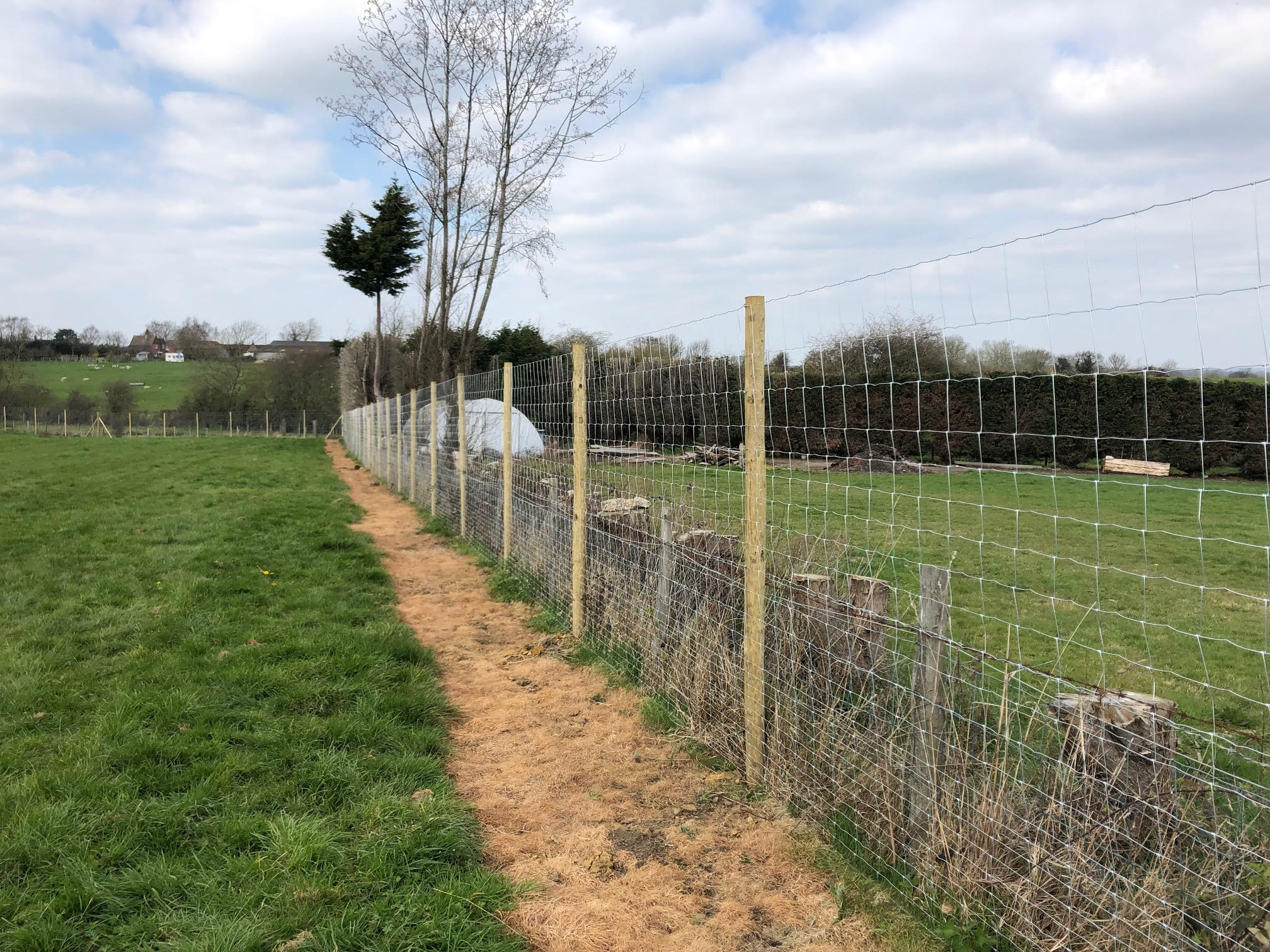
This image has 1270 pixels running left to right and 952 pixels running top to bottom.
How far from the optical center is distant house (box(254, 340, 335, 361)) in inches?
2304

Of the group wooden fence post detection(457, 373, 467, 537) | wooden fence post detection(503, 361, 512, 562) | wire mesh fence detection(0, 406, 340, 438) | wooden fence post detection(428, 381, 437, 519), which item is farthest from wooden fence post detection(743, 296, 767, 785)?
wire mesh fence detection(0, 406, 340, 438)

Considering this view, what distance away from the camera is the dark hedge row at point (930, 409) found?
7.49 feet

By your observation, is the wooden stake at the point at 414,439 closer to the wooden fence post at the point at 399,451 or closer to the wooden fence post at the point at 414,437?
the wooden fence post at the point at 414,437

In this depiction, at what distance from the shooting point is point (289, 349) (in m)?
63.4

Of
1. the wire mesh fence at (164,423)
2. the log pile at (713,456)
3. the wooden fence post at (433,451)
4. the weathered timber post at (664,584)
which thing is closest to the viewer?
the log pile at (713,456)

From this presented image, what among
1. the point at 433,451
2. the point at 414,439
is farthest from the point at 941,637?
the point at 414,439

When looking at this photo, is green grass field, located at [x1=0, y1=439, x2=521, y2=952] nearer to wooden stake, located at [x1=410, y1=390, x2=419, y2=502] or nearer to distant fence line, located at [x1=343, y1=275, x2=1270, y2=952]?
distant fence line, located at [x1=343, y1=275, x2=1270, y2=952]

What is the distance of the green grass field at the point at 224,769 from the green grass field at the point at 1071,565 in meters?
1.91

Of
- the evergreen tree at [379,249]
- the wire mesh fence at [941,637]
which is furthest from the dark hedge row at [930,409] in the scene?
the evergreen tree at [379,249]

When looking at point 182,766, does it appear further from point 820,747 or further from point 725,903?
point 820,747

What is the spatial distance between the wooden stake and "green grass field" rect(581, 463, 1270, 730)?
675cm

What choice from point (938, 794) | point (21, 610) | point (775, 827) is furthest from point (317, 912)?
point (21, 610)

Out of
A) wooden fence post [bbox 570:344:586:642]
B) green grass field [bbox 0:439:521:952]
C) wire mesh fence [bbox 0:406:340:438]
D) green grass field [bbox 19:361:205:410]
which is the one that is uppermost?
green grass field [bbox 19:361:205:410]

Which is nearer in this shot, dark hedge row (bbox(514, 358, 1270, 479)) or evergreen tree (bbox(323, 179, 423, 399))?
dark hedge row (bbox(514, 358, 1270, 479))
